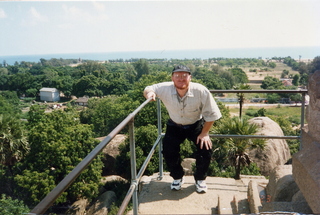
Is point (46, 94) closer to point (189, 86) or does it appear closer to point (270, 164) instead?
point (270, 164)

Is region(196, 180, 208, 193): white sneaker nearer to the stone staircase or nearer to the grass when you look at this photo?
the stone staircase

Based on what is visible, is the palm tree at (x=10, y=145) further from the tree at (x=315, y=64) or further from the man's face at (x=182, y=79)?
the tree at (x=315, y=64)

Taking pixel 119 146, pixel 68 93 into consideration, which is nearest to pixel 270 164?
pixel 119 146

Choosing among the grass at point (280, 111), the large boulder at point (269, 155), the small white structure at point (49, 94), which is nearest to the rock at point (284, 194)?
the large boulder at point (269, 155)

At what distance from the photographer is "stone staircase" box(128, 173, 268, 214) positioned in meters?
3.25

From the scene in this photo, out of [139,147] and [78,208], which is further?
[139,147]

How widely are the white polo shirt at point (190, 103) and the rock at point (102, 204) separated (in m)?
18.1

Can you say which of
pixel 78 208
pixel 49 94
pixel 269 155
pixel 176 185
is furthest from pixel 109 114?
pixel 49 94

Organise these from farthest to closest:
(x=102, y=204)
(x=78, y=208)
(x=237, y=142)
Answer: (x=78, y=208), (x=102, y=204), (x=237, y=142)

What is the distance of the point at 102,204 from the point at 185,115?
19.3 m

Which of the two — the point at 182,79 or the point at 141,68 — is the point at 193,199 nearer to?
the point at 182,79

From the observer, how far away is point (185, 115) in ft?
10.8

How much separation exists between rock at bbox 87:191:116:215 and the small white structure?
73158 millimetres

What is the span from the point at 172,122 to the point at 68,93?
94.3m
